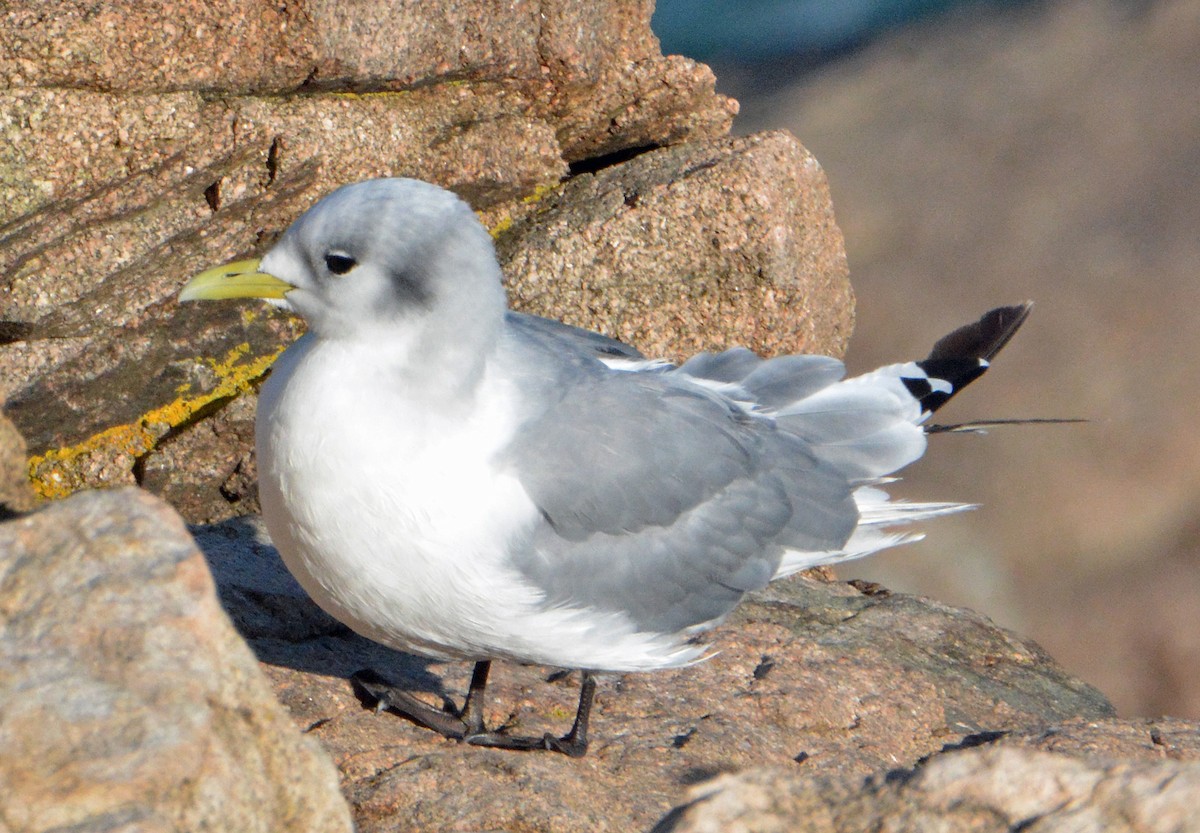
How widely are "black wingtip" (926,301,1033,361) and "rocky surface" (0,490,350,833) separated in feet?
9.13

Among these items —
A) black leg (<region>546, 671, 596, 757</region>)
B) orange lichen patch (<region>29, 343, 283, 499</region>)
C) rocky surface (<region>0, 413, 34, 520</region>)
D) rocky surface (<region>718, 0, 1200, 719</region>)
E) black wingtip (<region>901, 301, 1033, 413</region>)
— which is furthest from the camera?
rocky surface (<region>718, 0, 1200, 719</region>)

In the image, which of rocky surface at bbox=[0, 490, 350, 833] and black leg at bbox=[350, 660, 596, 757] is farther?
black leg at bbox=[350, 660, 596, 757]

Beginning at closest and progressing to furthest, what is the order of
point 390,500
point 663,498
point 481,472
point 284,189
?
point 390,500
point 481,472
point 663,498
point 284,189

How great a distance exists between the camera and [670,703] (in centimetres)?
406

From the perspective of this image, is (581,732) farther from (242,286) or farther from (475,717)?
(242,286)

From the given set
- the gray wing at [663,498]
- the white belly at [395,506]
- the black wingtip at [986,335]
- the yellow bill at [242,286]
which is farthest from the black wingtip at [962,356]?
the yellow bill at [242,286]

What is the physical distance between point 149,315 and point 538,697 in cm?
190

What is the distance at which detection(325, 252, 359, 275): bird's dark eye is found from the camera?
3166 mm

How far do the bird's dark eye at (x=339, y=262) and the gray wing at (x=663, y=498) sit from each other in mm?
589

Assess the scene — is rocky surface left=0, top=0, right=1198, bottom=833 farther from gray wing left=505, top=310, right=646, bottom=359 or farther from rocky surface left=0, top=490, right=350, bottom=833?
gray wing left=505, top=310, right=646, bottom=359

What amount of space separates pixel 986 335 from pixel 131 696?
3126mm

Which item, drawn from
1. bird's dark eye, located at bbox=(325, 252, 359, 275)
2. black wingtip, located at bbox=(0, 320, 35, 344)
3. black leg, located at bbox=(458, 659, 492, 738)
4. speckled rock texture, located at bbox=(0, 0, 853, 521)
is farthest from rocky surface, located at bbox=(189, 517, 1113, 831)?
bird's dark eye, located at bbox=(325, 252, 359, 275)

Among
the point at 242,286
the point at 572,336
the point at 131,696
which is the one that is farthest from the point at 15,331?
the point at 131,696

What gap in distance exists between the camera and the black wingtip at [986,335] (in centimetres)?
434
